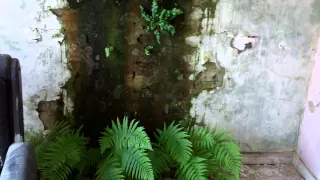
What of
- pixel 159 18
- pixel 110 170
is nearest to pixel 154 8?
pixel 159 18

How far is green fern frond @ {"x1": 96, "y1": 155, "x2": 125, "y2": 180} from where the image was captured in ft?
7.02

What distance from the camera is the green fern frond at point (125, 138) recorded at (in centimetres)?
220

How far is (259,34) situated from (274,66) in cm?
27

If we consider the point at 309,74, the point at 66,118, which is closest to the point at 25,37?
the point at 66,118

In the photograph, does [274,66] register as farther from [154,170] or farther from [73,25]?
[73,25]

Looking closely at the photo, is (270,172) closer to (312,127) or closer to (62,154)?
(312,127)

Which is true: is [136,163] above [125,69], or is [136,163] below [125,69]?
below

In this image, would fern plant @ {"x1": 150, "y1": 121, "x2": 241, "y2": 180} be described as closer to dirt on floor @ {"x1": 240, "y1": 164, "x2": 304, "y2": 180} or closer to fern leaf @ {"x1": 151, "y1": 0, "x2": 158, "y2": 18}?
dirt on floor @ {"x1": 240, "y1": 164, "x2": 304, "y2": 180}

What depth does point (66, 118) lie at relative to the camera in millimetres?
2533

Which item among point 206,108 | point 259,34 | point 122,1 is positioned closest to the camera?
point 122,1

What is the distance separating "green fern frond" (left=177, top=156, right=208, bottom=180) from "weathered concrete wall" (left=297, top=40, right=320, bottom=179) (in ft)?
2.73

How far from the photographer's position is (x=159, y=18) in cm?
230

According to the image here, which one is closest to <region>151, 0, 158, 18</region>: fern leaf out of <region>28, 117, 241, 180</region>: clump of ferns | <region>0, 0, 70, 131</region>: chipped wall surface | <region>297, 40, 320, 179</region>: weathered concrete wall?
<region>0, 0, 70, 131</region>: chipped wall surface

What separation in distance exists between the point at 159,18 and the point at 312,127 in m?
1.34
